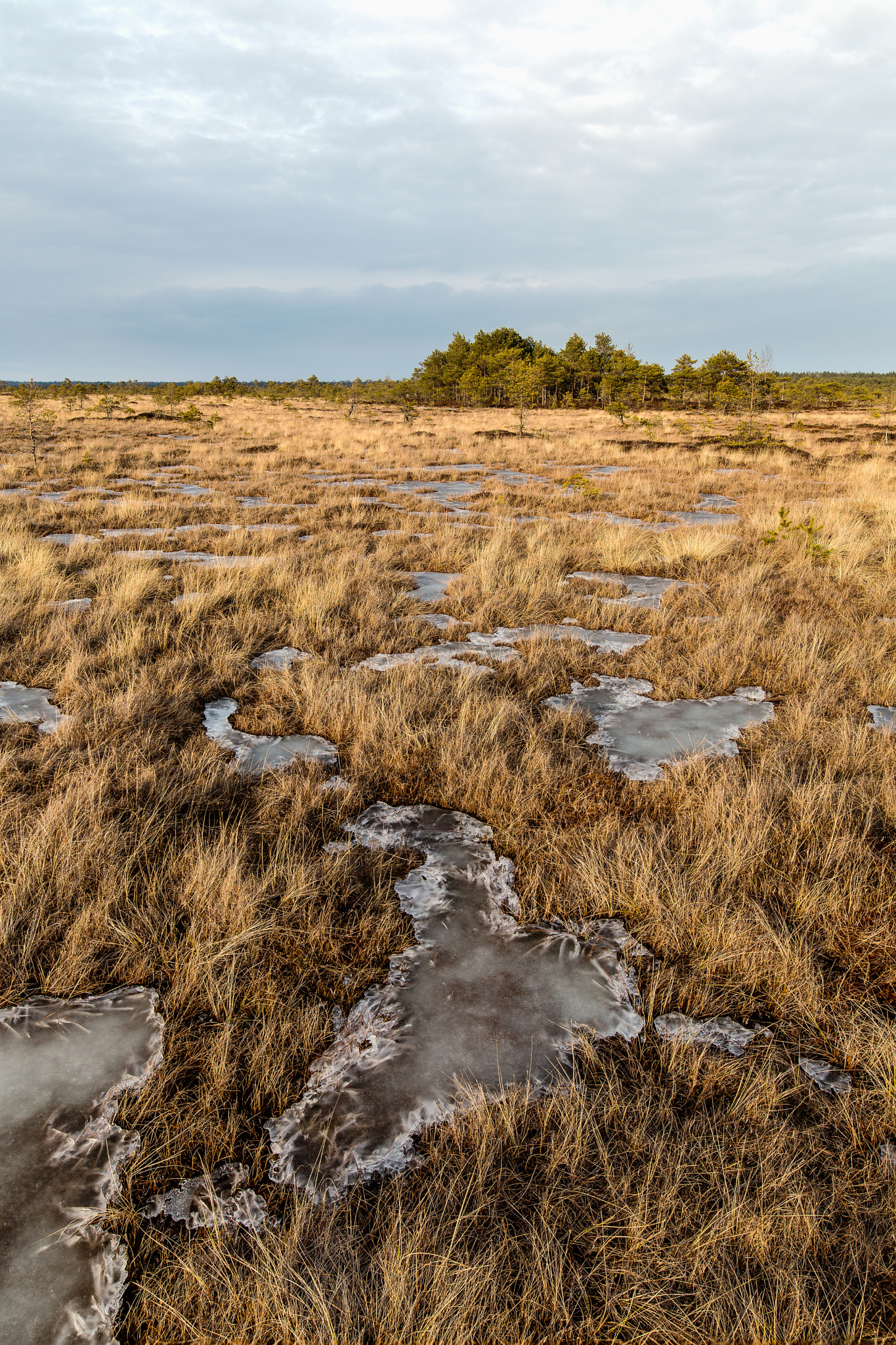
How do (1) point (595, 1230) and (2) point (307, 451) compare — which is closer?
(1) point (595, 1230)

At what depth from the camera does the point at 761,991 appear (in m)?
2.12

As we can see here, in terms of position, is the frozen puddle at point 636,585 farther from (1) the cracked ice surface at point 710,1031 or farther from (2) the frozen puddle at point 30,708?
(2) the frozen puddle at point 30,708

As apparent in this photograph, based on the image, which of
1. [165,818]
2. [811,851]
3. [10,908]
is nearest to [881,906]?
[811,851]

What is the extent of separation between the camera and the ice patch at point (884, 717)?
3814mm

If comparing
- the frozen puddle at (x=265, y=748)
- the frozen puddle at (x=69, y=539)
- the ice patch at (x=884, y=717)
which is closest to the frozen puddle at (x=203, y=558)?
the frozen puddle at (x=69, y=539)

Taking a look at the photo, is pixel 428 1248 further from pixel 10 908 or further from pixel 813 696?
pixel 813 696

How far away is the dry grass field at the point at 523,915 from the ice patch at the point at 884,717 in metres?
0.11

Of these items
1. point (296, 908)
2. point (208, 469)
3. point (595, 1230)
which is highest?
point (208, 469)

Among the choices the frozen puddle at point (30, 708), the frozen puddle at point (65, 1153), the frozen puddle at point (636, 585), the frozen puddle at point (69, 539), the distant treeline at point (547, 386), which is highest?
the distant treeline at point (547, 386)

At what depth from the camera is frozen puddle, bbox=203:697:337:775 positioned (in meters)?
3.47

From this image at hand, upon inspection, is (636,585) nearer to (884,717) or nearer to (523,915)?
(884,717)

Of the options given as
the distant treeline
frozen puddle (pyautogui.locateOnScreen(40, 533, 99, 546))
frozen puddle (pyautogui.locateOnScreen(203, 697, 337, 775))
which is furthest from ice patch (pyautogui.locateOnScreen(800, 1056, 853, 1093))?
the distant treeline

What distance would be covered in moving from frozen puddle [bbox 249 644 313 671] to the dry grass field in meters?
0.17

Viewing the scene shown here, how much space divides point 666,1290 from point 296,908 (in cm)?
150
